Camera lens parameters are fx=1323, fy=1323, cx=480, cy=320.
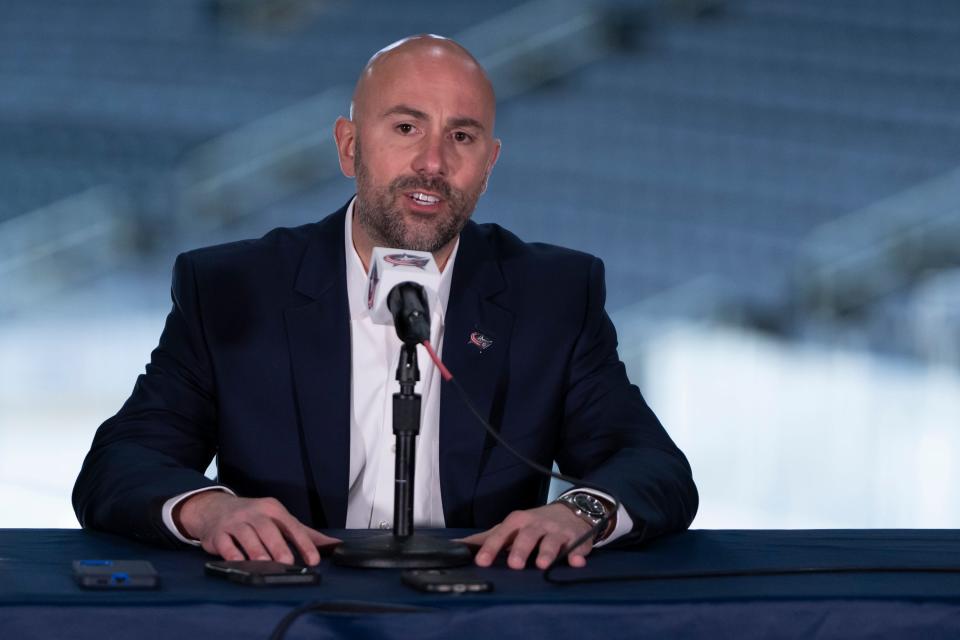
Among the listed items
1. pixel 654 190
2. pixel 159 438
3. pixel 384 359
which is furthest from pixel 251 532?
pixel 654 190

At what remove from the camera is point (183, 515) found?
144cm

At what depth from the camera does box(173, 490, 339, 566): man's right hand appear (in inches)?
51.6

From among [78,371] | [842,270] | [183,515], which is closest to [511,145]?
[842,270]

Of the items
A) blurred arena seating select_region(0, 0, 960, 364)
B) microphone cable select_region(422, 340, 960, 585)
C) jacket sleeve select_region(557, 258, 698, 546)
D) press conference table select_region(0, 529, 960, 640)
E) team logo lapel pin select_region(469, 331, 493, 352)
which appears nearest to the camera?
press conference table select_region(0, 529, 960, 640)

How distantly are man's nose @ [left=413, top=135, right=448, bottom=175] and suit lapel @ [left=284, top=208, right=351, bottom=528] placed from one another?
0.69 ft

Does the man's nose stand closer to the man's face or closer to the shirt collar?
the man's face

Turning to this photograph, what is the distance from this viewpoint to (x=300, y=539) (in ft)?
4.35

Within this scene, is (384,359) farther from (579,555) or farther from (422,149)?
(579,555)

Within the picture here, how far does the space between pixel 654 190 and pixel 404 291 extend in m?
3.18

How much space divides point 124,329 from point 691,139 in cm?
193

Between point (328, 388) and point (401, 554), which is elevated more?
point (328, 388)

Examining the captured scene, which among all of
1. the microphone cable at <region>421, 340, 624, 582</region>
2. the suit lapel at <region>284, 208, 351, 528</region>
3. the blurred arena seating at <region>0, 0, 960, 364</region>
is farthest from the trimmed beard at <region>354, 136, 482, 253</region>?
the blurred arena seating at <region>0, 0, 960, 364</region>

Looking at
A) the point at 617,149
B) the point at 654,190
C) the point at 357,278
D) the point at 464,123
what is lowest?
the point at 357,278

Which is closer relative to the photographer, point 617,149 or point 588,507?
point 588,507
